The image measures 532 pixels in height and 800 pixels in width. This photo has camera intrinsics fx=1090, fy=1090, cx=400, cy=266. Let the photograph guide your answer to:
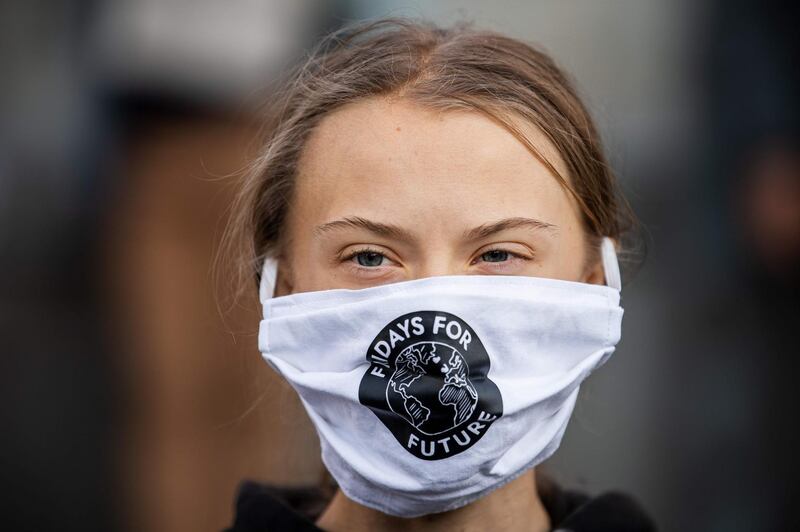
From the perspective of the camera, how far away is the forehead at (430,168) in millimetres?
2330

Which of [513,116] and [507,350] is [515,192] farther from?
[507,350]

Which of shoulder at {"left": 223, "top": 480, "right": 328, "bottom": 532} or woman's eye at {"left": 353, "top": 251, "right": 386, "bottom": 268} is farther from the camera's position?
shoulder at {"left": 223, "top": 480, "right": 328, "bottom": 532}

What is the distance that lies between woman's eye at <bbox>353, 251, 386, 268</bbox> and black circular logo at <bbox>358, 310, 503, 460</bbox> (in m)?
0.16

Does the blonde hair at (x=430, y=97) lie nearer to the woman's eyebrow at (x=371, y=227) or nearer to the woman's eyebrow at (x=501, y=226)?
the woman's eyebrow at (x=501, y=226)

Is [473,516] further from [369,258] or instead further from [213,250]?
[213,250]

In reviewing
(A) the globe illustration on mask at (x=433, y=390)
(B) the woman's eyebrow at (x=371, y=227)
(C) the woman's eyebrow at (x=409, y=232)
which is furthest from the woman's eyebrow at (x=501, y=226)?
(A) the globe illustration on mask at (x=433, y=390)

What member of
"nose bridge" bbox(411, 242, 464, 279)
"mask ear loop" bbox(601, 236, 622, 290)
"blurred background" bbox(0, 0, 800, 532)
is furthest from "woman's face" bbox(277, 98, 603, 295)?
"blurred background" bbox(0, 0, 800, 532)

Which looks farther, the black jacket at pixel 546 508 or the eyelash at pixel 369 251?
the black jacket at pixel 546 508

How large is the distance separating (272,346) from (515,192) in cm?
66

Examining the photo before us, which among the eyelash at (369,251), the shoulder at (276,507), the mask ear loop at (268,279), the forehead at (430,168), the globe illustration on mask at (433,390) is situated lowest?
the shoulder at (276,507)

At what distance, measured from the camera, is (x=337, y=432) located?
2.42 metres

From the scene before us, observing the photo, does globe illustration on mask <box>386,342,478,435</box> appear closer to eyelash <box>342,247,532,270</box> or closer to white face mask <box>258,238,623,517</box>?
white face mask <box>258,238,623,517</box>

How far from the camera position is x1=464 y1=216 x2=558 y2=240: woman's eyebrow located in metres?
2.33

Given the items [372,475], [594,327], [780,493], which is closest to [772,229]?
[780,493]
